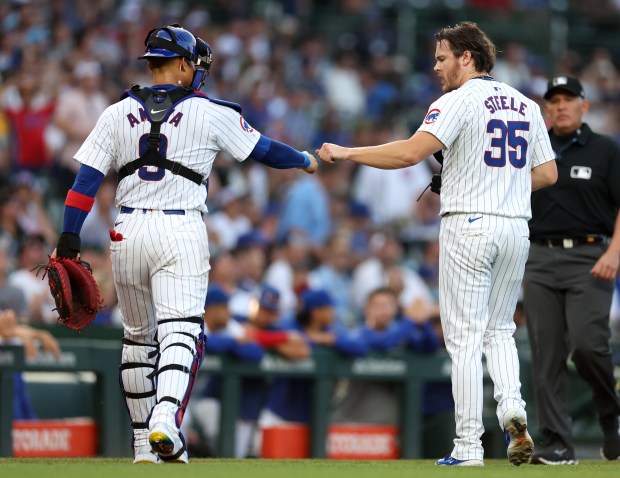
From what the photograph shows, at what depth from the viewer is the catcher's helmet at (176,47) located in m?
6.99

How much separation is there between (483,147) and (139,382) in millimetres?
2256

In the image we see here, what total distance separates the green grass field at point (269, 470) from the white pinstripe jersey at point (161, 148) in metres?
1.39

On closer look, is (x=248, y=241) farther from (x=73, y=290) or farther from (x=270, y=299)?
(x=73, y=290)

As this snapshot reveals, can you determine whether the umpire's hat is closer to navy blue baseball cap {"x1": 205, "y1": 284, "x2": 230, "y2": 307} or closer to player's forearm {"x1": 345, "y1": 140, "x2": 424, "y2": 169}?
player's forearm {"x1": 345, "y1": 140, "x2": 424, "y2": 169}

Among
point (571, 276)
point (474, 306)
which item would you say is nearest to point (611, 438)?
point (571, 276)

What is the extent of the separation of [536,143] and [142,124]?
2.17 metres

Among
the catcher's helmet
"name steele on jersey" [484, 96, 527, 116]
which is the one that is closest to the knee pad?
the catcher's helmet

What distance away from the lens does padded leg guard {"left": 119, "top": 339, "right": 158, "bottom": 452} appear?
279 inches

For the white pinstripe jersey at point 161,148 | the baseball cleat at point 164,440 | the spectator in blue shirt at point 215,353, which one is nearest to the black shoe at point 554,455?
the baseball cleat at point 164,440

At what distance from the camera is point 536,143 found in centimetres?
719

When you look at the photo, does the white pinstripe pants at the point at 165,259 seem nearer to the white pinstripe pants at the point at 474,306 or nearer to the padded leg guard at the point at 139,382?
the padded leg guard at the point at 139,382

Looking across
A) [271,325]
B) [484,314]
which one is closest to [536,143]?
[484,314]

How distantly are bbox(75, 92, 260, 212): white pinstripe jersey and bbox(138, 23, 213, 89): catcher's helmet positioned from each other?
28 cm

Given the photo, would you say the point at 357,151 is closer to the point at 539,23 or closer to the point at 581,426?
the point at 581,426
